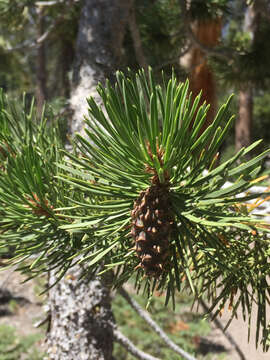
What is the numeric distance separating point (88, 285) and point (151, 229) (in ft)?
2.11

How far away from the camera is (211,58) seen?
194 cm

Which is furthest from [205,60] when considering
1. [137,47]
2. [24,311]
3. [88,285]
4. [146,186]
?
[24,311]

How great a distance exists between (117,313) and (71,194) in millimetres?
3561

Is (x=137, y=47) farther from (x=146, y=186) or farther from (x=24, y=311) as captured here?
(x=24, y=311)

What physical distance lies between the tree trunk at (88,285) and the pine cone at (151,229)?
519mm

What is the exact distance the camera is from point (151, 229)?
0.41 m

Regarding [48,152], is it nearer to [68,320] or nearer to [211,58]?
[68,320]

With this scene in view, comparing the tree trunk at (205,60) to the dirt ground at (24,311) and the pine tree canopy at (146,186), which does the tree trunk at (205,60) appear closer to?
the pine tree canopy at (146,186)

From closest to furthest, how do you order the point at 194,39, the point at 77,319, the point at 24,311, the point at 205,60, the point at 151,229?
the point at 151,229
the point at 77,319
the point at 194,39
the point at 205,60
the point at 24,311

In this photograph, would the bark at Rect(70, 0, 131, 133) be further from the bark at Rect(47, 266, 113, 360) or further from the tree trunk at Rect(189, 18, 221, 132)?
the tree trunk at Rect(189, 18, 221, 132)

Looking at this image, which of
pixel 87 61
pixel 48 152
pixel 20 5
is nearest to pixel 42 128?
pixel 48 152

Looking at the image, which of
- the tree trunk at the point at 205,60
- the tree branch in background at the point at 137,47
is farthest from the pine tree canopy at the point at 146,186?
the tree trunk at the point at 205,60

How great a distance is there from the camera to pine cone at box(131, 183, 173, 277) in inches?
16.2

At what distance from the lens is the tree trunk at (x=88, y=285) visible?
97cm
